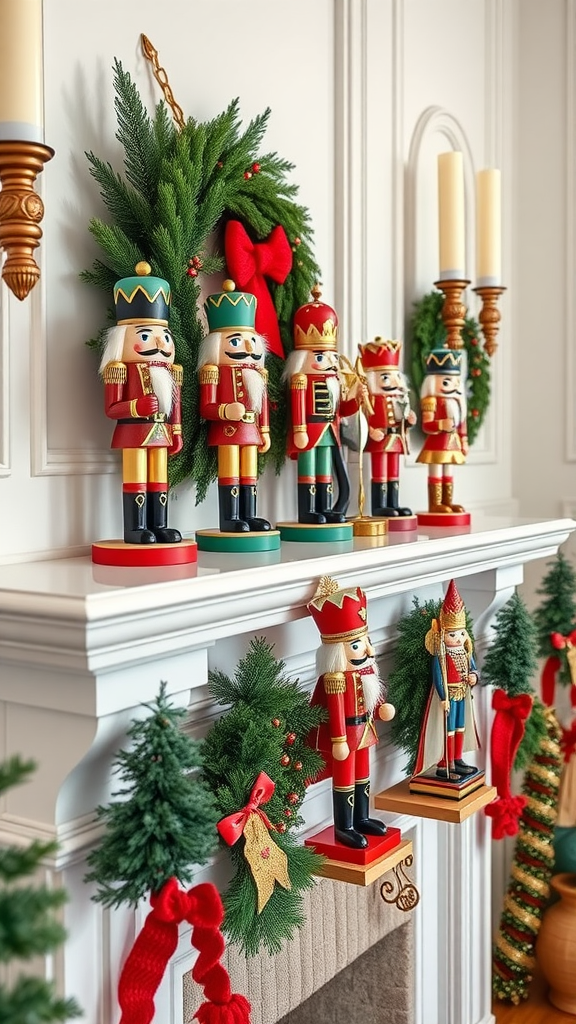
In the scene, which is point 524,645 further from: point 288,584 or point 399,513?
point 288,584

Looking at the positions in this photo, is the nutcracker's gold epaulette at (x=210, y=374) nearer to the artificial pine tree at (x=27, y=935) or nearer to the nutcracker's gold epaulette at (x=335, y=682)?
the nutcracker's gold epaulette at (x=335, y=682)

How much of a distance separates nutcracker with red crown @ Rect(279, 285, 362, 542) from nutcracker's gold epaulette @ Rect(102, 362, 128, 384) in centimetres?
34

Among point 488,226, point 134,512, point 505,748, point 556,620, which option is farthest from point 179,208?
point 556,620

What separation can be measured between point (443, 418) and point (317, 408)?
0.45 metres

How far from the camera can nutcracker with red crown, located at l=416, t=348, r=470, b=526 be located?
177 cm

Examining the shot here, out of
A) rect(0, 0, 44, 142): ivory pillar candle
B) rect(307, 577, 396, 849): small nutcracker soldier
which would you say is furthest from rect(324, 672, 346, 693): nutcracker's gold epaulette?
rect(0, 0, 44, 142): ivory pillar candle

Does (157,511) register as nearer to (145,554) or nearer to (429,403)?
(145,554)

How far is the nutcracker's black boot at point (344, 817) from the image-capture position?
1309mm

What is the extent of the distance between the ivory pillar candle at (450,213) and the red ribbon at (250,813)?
117 centimetres

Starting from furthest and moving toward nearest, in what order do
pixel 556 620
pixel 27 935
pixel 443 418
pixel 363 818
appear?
pixel 556 620 → pixel 443 418 → pixel 363 818 → pixel 27 935

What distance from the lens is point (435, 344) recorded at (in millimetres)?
2084

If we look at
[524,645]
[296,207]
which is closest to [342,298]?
[296,207]

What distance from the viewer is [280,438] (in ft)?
4.99

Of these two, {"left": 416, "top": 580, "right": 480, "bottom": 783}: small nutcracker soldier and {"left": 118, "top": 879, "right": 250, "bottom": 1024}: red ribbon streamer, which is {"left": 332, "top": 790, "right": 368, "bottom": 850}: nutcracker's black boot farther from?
{"left": 118, "top": 879, "right": 250, "bottom": 1024}: red ribbon streamer
